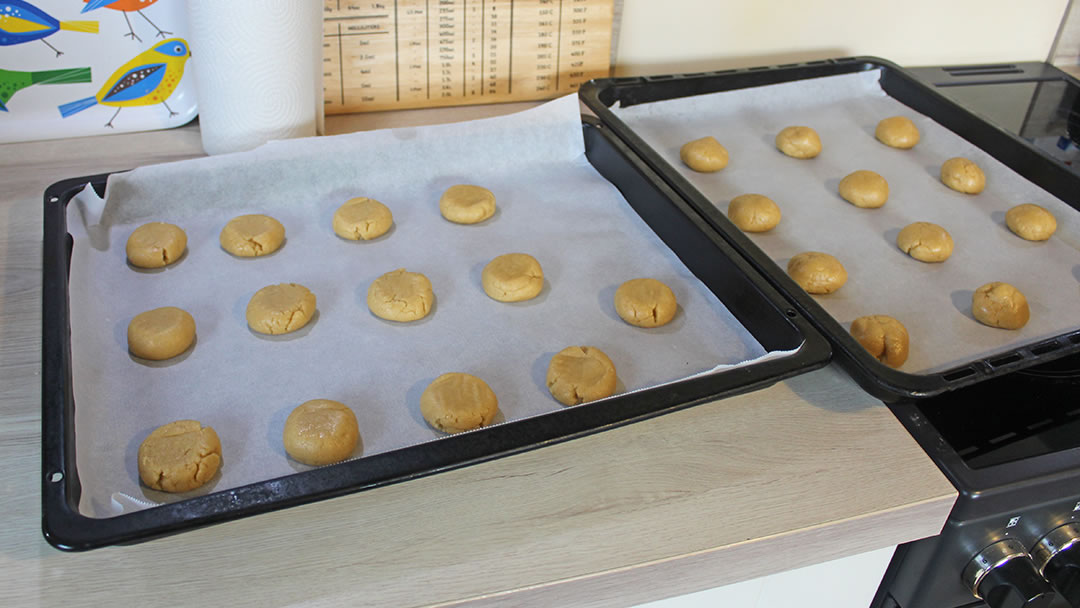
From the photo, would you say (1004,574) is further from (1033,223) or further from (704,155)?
(704,155)

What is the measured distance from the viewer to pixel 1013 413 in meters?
1.00

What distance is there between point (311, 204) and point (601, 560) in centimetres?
73

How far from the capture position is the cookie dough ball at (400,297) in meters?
1.04

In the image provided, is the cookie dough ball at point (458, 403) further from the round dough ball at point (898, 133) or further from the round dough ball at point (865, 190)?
the round dough ball at point (898, 133)

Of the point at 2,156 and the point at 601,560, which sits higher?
the point at 2,156

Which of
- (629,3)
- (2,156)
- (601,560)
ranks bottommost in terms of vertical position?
(601,560)

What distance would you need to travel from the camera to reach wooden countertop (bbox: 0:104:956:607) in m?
0.71

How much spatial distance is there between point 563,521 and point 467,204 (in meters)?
0.56

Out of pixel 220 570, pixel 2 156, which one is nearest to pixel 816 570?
pixel 220 570

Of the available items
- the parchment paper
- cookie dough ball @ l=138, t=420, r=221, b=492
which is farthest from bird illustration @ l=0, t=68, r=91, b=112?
the parchment paper

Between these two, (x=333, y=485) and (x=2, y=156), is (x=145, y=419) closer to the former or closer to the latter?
(x=333, y=485)

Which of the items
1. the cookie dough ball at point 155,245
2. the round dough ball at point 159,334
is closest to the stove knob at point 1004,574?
the round dough ball at point 159,334

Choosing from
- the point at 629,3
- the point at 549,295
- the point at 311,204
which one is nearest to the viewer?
the point at 549,295

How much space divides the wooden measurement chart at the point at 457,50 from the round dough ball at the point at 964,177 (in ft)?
2.07
